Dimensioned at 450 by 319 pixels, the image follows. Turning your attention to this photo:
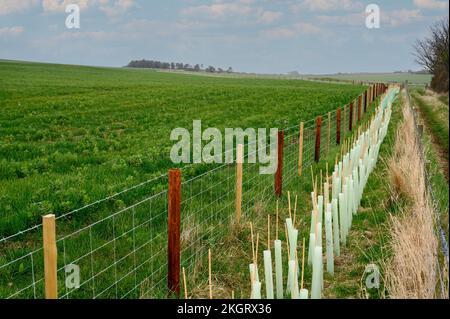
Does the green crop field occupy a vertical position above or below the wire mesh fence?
above

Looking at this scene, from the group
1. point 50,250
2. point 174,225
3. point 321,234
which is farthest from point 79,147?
point 50,250

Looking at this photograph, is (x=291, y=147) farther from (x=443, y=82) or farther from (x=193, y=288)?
(x=443, y=82)

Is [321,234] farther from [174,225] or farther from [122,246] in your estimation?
[122,246]

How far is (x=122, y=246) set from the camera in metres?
6.09

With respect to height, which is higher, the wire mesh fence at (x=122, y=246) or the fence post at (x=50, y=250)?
the fence post at (x=50, y=250)

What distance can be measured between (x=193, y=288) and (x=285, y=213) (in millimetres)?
3139

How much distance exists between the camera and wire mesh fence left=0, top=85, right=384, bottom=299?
16.4 feet

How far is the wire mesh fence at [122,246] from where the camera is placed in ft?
16.4

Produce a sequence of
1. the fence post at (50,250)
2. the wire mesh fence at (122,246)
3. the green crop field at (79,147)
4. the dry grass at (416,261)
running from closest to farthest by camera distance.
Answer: the fence post at (50,250) < the dry grass at (416,261) < the wire mesh fence at (122,246) < the green crop field at (79,147)

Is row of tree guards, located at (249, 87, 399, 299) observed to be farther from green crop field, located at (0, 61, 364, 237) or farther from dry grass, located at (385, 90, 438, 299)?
green crop field, located at (0, 61, 364, 237)

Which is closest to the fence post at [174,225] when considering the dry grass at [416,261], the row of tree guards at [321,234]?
the row of tree guards at [321,234]

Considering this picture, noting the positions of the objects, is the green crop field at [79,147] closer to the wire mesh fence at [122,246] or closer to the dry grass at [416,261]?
the wire mesh fence at [122,246]

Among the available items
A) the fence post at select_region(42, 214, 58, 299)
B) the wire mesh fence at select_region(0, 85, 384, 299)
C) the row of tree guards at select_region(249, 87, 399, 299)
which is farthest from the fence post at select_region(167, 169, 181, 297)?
the fence post at select_region(42, 214, 58, 299)
